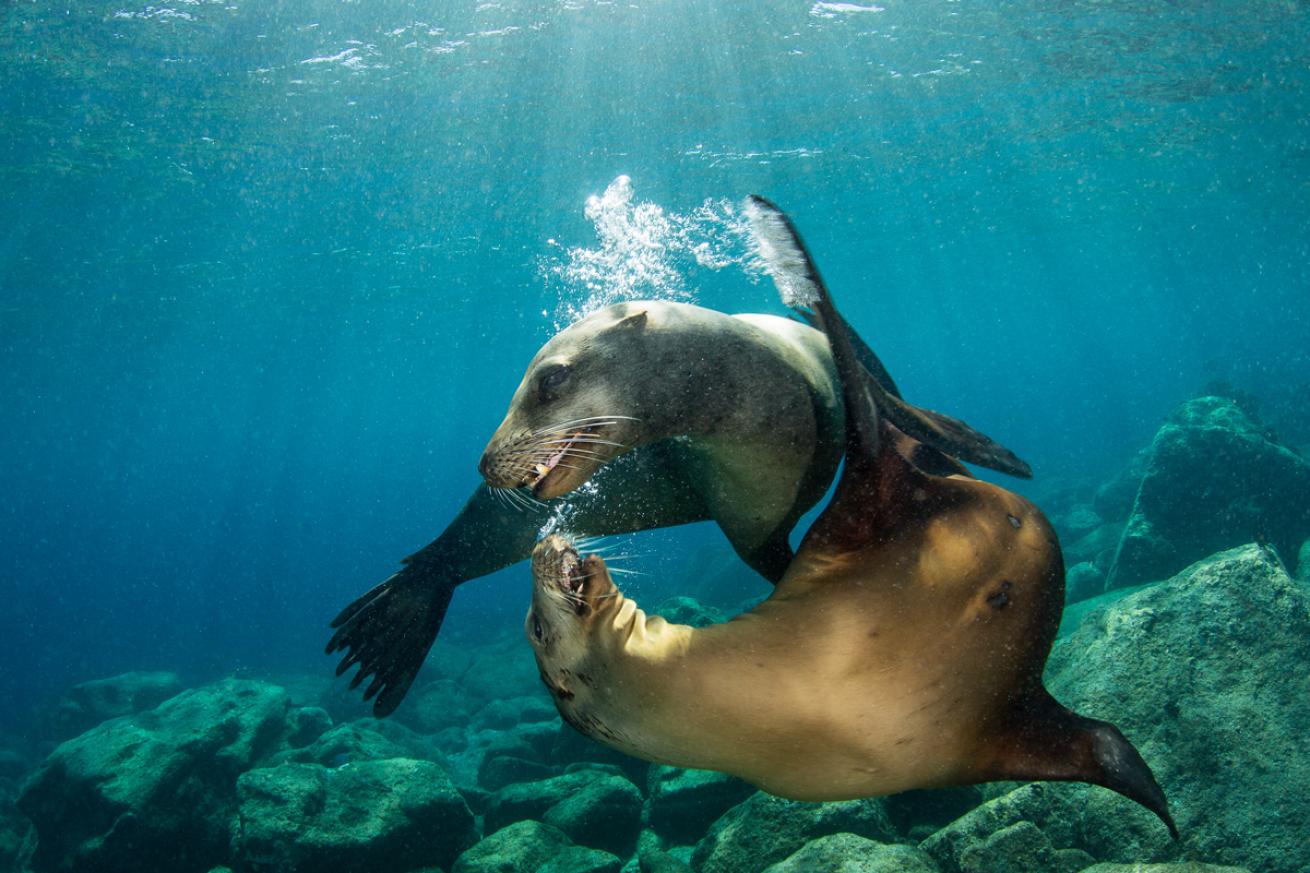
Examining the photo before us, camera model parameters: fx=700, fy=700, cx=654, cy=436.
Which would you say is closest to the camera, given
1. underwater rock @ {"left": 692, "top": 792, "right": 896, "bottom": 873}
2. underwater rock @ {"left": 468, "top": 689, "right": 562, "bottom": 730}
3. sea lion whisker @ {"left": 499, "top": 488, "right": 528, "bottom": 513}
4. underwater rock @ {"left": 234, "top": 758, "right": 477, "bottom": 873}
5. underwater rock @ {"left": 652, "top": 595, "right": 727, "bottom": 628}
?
sea lion whisker @ {"left": 499, "top": 488, "right": 528, "bottom": 513}

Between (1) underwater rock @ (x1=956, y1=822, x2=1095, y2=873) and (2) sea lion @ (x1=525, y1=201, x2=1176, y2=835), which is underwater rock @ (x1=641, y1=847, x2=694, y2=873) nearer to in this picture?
(1) underwater rock @ (x1=956, y1=822, x2=1095, y2=873)

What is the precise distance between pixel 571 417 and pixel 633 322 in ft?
1.37

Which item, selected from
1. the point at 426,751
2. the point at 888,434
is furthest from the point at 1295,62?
the point at 426,751

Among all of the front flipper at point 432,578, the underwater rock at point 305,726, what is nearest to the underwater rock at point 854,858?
the front flipper at point 432,578

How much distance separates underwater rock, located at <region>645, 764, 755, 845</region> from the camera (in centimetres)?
548

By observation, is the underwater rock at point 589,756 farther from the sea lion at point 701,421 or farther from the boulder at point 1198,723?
the sea lion at point 701,421

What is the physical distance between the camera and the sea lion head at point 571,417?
2057 mm

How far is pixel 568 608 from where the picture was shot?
1509 mm

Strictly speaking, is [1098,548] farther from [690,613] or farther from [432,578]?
[432,578]

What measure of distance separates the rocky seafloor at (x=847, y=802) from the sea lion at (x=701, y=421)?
176 cm

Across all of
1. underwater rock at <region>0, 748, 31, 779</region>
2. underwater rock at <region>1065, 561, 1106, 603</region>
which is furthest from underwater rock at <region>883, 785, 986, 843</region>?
underwater rock at <region>0, 748, 31, 779</region>

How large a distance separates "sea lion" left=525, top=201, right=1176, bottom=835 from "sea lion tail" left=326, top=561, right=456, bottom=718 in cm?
247

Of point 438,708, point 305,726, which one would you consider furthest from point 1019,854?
point 438,708

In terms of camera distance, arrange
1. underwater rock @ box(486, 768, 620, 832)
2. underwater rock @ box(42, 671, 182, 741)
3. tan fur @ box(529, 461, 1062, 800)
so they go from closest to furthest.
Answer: tan fur @ box(529, 461, 1062, 800) → underwater rock @ box(486, 768, 620, 832) → underwater rock @ box(42, 671, 182, 741)
